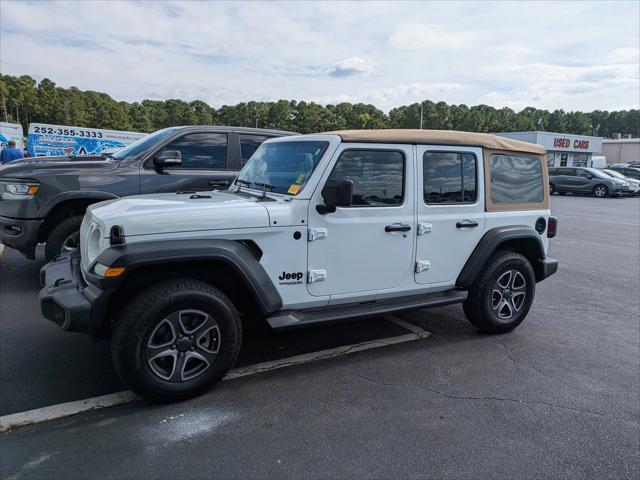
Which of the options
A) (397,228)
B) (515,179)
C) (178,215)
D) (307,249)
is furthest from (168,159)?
(515,179)

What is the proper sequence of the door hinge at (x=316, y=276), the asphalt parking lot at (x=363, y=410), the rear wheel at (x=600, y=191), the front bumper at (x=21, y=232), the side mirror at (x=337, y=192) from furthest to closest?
1. the rear wheel at (x=600, y=191)
2. the front bumper at (x=21, y=232)
3. the door hinge at (x=316, y=276)
4. the side mirror at (x=337, y=192)
5. the asphalt parking lot at (x=363, y=410)

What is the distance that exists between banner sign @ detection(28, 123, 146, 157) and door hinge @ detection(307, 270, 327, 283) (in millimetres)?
19366

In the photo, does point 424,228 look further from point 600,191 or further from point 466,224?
point 600,191

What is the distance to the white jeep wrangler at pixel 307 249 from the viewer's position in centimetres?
297

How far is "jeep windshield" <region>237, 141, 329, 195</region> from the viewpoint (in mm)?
3619

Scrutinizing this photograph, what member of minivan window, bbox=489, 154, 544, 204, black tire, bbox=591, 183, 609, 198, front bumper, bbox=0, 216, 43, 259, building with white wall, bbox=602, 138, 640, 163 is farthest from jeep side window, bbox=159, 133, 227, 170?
building with white wall, bbox=602, 138, 640, 163

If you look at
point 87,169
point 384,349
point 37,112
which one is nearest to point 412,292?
point 384,349

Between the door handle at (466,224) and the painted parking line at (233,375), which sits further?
the door handle at (466,224)

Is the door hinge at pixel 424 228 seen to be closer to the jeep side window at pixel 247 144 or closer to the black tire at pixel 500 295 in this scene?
the black tire at pixel 500 295

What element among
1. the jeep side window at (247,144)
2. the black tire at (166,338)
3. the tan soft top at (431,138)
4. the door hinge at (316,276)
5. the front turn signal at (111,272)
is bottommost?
the black tire at (166,338)

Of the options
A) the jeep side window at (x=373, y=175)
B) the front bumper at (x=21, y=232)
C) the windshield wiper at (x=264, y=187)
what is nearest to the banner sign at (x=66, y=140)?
the front bumper at (x=21, y=232)

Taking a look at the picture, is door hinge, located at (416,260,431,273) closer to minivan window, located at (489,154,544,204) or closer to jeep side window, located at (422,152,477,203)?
jeep side window, located at (422,152,477,203)

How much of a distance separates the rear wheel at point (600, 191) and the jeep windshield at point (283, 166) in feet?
85.6

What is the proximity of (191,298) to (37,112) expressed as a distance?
7110 cm
